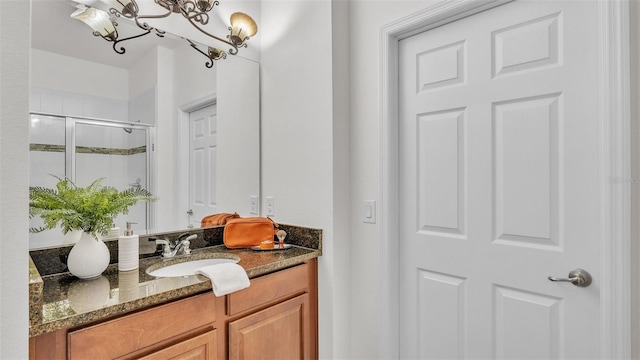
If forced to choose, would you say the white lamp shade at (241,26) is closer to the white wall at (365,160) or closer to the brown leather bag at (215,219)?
the white wall at (365,160)

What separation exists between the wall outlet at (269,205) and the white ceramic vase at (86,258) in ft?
3.09

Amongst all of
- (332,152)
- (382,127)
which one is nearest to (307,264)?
(332,152)

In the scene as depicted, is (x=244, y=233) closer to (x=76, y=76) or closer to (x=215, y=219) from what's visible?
(x=215, y=219)

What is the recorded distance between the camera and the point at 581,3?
121 centimetres

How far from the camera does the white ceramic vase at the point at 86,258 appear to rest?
Answer: 4.19 ft

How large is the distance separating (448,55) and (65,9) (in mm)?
1674

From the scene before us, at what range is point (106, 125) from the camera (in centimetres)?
155

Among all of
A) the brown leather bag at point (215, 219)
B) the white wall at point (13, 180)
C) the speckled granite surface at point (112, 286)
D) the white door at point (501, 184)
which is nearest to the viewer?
the white wall at point (13, 180)

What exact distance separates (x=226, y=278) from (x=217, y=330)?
0.73ft

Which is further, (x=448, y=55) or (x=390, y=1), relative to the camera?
(x=390, y=1)

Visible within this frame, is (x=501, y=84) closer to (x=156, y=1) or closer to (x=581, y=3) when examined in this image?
(x=581, y=3)

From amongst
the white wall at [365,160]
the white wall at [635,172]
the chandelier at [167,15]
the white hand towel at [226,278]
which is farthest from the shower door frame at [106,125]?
the white wall at [635,172]

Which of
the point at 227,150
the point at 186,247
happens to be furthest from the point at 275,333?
the point at 227,150

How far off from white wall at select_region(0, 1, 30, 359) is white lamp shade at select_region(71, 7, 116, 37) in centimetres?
83
